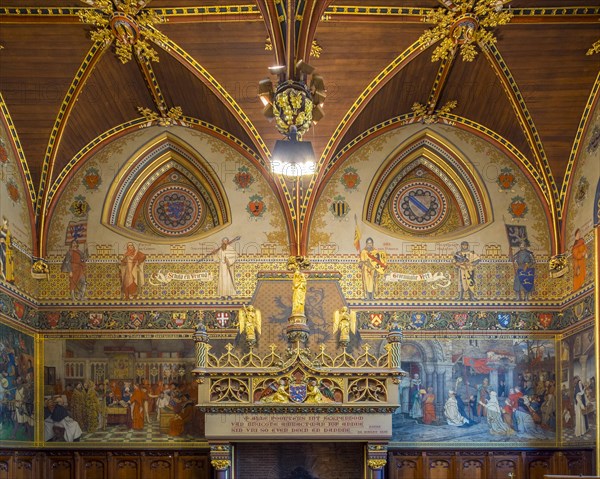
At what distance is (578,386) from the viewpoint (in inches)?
686

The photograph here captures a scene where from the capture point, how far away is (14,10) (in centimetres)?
1580

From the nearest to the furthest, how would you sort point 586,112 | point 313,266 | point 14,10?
point 14,10 < point 586,112 < point 313,266

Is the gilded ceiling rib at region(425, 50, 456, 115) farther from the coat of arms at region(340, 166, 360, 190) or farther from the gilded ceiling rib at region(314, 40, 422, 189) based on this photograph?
the coat of arms at region(340, 166, 360, 190)

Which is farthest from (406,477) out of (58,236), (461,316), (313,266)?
(58,236)

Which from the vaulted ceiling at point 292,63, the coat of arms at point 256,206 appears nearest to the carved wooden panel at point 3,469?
the vaulted ceiling at point 292,63

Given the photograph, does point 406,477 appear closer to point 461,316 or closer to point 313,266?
point 461,316

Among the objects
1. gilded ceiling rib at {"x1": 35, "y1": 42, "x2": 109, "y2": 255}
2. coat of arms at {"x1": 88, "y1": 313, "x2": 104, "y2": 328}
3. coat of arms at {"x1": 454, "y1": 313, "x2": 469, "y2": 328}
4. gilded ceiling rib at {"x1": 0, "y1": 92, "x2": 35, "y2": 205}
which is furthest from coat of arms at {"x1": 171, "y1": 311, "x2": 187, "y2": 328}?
coat of arms at {"x1": 454, "y1": 313, "x2": 469, "y2": 328}

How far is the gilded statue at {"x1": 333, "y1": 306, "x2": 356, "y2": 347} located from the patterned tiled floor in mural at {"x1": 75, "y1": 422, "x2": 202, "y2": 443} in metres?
3.98

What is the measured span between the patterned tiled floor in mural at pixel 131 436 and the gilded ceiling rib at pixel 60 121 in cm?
463

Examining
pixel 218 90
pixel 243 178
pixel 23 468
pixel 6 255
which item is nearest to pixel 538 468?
pixel 243 178

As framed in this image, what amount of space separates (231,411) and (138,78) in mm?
7658

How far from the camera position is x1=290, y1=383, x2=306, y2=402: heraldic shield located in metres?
16.3

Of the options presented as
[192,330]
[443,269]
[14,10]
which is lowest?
[192,330]

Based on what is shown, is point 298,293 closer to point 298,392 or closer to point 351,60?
point 298,392
